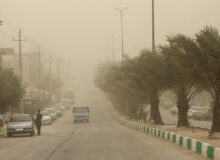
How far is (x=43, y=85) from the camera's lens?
13688 cm

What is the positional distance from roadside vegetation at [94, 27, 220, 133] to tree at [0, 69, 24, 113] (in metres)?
9.27

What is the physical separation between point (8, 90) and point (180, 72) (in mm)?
13917

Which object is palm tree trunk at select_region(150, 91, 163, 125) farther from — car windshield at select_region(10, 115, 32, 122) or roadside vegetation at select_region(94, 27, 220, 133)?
car windshield at select_region(10, 115, 32, 122)

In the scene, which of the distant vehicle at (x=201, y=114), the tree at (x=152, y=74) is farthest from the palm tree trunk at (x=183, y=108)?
the distant vehicle at (x=201, y=114)

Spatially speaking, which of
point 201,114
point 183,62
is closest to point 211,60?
point 183,62

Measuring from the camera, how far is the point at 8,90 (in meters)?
44.5

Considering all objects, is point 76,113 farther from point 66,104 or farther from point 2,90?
point 66,104

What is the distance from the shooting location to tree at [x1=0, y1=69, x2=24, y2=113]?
142 ft

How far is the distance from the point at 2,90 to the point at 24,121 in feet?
14.9

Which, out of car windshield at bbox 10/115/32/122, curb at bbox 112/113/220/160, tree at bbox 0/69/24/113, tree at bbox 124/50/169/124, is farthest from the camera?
tree at bbox 0/69/24/113

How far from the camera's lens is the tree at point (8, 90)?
142 feet

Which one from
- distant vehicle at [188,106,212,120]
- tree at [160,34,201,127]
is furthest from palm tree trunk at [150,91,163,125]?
distant vehicle at [188,106,212,120]

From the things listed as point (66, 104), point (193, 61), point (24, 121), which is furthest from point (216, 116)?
point (66, 104)

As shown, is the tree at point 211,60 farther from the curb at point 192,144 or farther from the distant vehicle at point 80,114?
the distant vehicle at point 80,114
